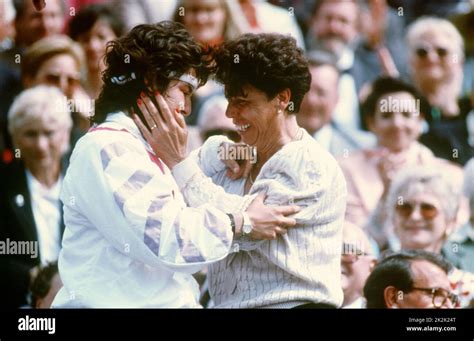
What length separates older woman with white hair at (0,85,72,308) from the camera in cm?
455

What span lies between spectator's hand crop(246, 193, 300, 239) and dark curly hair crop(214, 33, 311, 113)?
0.44 meters

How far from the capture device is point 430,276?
4.59 meters

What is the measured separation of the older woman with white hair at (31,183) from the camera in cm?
455

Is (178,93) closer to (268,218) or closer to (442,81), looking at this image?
(268,218)

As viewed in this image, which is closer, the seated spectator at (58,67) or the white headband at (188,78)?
the white headband at (188,78)

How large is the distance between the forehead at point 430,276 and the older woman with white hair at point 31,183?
1.52 m

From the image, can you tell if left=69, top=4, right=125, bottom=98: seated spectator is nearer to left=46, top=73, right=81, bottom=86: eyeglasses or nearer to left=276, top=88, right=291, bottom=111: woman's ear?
left=46, top=73, right=81, bottom=86: eyeglasses

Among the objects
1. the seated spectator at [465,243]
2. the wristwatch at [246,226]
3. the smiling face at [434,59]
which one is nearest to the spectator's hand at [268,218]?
the wristwatch at [246,226]

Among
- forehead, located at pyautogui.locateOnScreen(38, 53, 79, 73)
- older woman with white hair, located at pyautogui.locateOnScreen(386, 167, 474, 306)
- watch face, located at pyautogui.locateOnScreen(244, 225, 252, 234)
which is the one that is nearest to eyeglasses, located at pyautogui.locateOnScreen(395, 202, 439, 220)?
older woman with white hair, located at pyautogui.locateOnScreen(386, 167, 474, 306)

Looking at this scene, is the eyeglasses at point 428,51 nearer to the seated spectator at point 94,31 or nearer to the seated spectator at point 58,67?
the seated spectator at point 94,31

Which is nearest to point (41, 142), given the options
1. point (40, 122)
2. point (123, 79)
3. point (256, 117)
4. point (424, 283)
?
point (40, 122)

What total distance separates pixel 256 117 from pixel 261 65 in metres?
0.23

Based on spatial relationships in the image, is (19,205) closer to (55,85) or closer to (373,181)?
(55,85)
